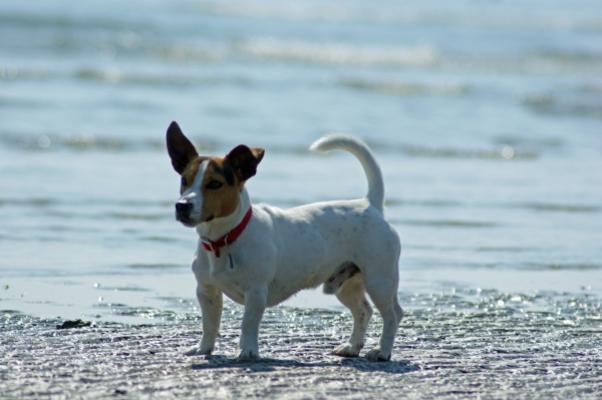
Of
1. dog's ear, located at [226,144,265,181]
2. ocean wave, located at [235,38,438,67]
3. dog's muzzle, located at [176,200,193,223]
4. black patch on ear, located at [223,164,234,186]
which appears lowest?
dog's muzzle, located at [176,200,193,223]

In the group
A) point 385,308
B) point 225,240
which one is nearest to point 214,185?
point 225,240

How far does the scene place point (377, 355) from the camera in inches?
270

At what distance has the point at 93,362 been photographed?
21.1 feet

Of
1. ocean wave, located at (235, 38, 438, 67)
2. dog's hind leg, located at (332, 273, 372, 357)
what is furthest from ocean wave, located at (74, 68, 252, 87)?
dog's hind leg, located at (332, 273, 372, 357)

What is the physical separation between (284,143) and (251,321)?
9779 millimetres

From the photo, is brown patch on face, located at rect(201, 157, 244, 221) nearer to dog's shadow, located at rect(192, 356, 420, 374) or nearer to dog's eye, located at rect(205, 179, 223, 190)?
dog's eye, located at rect(205, 179, 223, 190)

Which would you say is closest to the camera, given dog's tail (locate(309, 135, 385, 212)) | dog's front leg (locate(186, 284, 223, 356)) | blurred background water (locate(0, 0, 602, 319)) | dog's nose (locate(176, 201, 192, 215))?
dog's nose (locate(176, 201, 192, 215))

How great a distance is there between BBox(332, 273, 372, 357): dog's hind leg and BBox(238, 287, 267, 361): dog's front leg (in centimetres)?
60

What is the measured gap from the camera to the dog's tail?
7.15 meters

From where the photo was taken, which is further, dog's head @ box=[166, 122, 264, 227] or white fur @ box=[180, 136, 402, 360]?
white fur @ box=[180, 136, 402, 360]

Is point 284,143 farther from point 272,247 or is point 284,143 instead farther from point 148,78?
point 272,247

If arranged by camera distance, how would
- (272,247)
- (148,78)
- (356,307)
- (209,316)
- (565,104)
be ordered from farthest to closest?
1. (148,78)
2. (565,104)
3. (356,307)
4. (209,316)
5. (272,247)

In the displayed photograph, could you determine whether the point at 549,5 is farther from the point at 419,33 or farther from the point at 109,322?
the point at 109,322

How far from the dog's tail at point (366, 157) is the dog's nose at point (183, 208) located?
117cm
